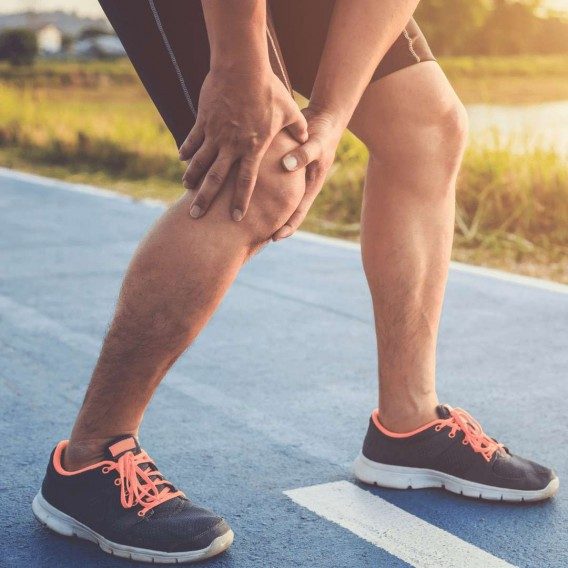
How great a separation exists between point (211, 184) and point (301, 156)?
0.51 feet

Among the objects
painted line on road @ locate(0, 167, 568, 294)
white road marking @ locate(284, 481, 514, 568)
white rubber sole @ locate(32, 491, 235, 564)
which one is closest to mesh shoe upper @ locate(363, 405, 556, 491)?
white road marking @ locate(284, 481, 514, 568)

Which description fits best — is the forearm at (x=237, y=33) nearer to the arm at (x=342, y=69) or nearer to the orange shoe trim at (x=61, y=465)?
the arm at (x=342, y=69)

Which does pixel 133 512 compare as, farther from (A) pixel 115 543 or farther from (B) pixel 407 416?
(B) pixel 407 416

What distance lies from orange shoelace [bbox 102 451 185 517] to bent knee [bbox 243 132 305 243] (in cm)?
50

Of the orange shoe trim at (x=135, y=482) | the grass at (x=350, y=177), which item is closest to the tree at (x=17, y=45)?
the grass at (x=350, y=177)

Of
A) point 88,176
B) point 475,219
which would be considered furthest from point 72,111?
point 475,219

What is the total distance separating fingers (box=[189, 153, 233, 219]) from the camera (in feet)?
5.35

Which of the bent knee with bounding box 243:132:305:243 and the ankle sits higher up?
the bent knee with bounding box 243:132:305:243

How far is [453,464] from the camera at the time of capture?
2.23m

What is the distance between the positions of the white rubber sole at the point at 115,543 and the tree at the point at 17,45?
5346cm

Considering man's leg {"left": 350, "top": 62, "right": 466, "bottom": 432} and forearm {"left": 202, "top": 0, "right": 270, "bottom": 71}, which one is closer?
forearm {"left": 202, "top": 0, "right": 270, "bottom": 71}

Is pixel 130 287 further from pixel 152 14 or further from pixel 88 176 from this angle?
pixel 88 176

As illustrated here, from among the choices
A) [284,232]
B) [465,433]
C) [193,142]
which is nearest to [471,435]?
[465,433]

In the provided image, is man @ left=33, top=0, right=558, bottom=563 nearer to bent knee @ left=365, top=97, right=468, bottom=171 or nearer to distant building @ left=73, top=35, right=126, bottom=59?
bent knee @ left=365, top=97, right=468, bottom=171
